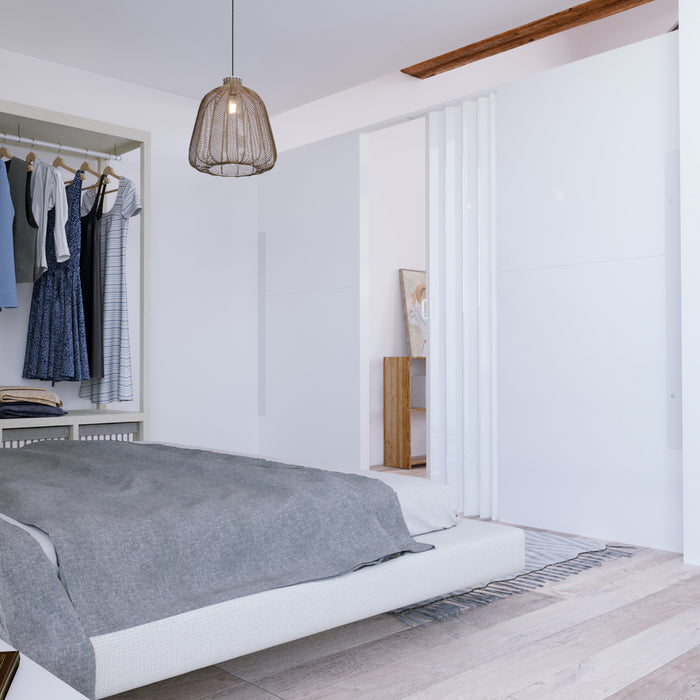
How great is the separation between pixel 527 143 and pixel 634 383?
1241mm

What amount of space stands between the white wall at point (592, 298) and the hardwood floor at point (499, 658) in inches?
31.7

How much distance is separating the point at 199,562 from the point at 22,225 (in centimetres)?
257

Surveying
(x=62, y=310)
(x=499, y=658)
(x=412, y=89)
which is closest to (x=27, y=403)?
(x=62, y=310)

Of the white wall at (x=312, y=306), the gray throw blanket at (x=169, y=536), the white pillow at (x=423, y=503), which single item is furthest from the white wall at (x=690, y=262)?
the white wall at (x=312, y=306)

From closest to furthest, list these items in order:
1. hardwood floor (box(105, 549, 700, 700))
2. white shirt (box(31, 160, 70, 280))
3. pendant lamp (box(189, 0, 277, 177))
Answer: hardwood floor (box(105, 549, 700, 700)) < pendant lamp (box(189, 0, 277, 177)) < white shirt (box(31, 160, 70, 280))

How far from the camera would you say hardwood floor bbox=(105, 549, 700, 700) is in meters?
1.77

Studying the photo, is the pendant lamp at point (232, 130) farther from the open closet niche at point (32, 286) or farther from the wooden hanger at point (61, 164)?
the wooden hanger at point (61, 164)

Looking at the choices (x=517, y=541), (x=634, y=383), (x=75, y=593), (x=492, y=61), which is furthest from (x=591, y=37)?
(x=75, y=593)

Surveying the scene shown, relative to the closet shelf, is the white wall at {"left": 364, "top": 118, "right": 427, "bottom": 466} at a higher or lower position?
higher

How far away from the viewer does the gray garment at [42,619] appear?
1358 millimetres

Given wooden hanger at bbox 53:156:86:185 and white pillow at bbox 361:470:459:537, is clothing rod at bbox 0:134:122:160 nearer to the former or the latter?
wooden hanger at bbox 53:156:86:185

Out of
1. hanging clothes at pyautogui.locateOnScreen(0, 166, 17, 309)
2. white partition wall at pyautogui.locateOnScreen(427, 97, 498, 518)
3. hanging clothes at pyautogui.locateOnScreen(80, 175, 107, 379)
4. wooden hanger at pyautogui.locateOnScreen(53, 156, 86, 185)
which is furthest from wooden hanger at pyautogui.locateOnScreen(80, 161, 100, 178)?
white partition wall at pyautogui.locateOnScreen(427, 97, 498, 518)

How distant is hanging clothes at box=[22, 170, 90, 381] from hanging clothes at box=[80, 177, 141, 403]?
13cm

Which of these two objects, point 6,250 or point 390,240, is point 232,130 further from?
point 390,240
